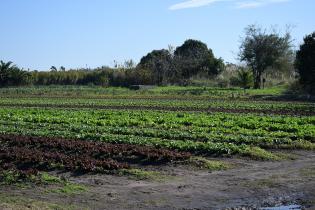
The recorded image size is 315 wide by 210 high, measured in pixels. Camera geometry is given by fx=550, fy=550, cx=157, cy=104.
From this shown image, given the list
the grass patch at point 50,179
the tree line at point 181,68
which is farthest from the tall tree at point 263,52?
the grass patch at point 50,179

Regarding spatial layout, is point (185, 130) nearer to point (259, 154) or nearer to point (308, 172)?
point (259, 154)

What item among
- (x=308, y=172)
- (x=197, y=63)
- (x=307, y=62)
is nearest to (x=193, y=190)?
(x=308, y=172)

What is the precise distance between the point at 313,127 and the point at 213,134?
4.40m

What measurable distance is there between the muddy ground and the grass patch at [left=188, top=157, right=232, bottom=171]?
30 centimetres

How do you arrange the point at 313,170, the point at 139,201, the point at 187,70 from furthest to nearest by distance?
the point at 187,70 < the point at 313,170 < the point at 139,201

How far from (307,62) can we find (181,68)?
32286mm

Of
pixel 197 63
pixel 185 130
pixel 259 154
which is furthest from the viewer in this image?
pixel 197 63

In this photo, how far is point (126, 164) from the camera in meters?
14.2

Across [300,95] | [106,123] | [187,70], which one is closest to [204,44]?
[187,70]

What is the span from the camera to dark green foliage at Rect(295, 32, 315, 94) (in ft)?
147

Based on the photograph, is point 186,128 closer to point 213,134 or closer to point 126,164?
point 213,134

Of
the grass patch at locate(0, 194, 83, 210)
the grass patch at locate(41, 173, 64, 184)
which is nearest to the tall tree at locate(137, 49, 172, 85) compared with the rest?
the grass patch at locate(41, 173, 64, 184)

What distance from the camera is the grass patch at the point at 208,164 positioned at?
566 inches

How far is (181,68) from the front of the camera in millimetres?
76125
